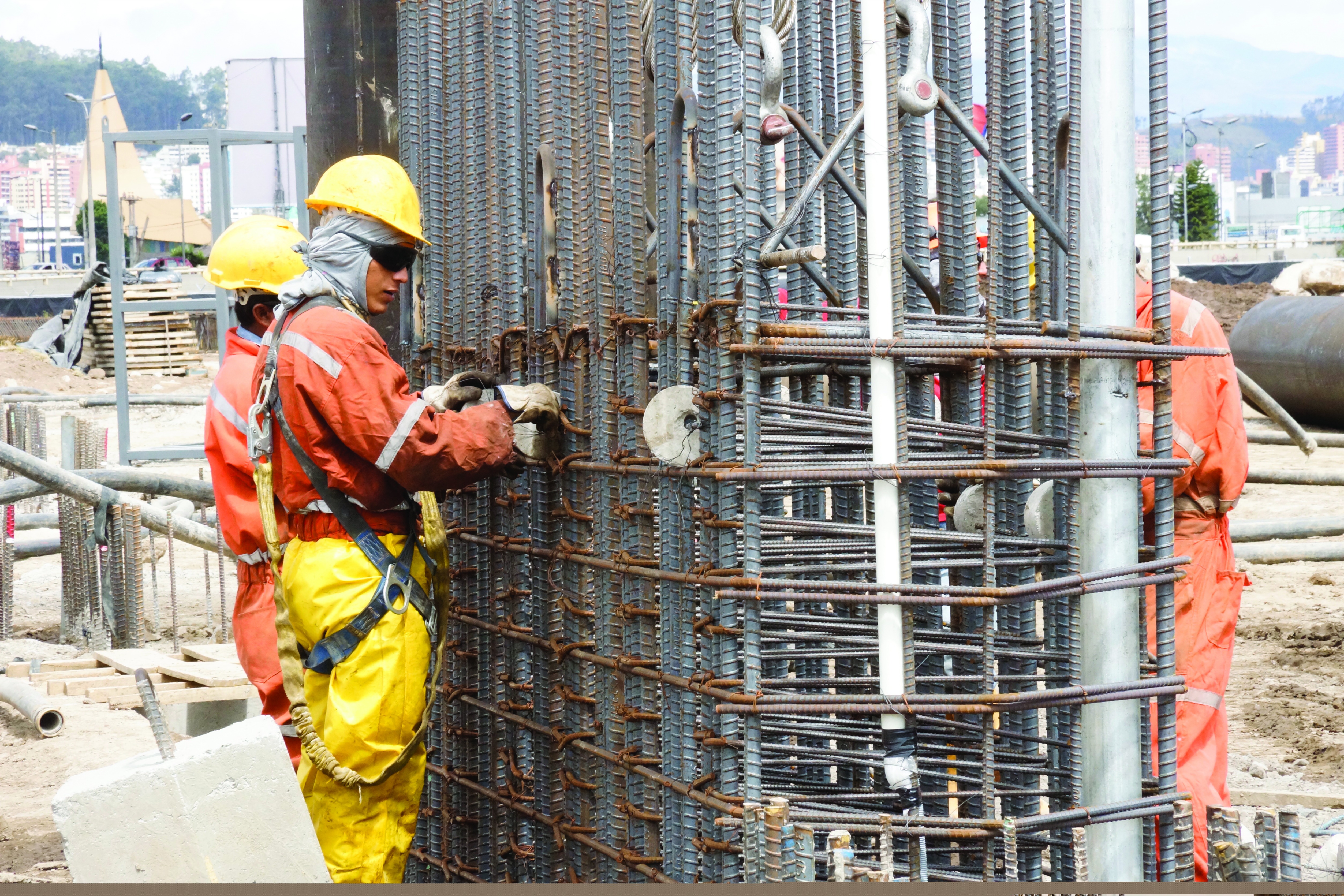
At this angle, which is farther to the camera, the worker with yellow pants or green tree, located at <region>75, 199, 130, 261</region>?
green tree, located at <region>75, 199, 130, 261</region>

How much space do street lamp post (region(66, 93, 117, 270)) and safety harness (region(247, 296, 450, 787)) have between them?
27.0 meters

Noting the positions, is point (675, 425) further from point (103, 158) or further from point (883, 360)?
point (103, 158)

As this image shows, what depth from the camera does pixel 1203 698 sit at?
4.71 metres

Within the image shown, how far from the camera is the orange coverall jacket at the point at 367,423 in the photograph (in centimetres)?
397

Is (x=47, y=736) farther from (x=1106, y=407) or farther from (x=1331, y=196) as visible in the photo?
(x=1331, y=196)

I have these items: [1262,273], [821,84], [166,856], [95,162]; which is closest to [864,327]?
[821,84]

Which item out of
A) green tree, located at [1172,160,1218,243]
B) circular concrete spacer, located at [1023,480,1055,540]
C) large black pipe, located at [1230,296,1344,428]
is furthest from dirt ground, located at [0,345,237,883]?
green tree, located at [1172,160,1218,243]

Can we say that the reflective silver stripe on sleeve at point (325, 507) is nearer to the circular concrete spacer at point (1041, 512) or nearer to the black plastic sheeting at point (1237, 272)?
the circular concrete spacer at point (1041, 512)

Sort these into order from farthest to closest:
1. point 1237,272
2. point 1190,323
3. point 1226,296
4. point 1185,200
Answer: point 1185,200, point 1237,272, point 1226,296, point 1190,323

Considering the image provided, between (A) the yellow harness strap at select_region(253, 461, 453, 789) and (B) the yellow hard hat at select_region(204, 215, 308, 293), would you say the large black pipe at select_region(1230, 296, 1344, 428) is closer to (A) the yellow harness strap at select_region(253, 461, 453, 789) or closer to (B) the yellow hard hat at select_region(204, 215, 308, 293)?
(B) the yellow hard hat at select_region(204, 215, 308, 293)

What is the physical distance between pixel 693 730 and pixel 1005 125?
1896 mm

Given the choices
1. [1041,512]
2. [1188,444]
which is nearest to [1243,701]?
[1188,444]

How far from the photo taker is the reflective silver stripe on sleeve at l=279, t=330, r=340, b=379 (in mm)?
3998

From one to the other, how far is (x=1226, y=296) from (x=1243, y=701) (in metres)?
27.4
